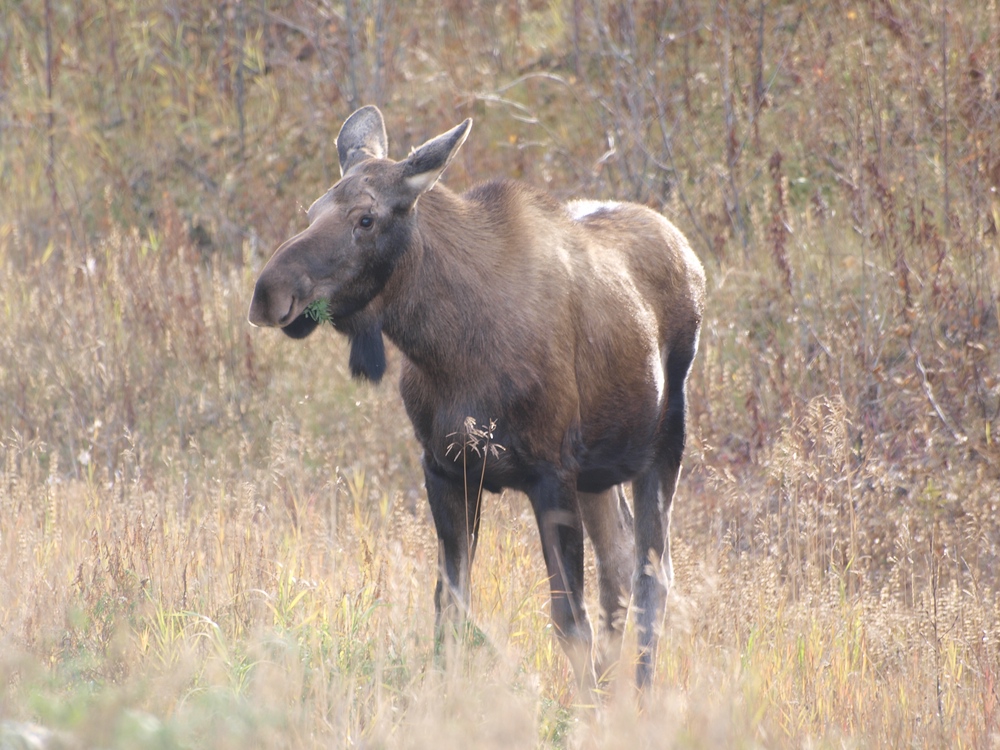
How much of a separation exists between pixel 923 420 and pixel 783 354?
49.1 inches

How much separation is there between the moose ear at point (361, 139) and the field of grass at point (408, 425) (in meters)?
1.13

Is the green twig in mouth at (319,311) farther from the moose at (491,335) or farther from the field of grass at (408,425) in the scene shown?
the field of grass at (408,425)

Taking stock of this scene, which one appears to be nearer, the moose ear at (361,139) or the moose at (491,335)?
the moose at (491,335)

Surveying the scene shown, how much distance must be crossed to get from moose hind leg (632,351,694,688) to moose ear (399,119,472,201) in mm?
1617

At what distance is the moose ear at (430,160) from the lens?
15.7 feet

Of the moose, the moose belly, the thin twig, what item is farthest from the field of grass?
the moose belly

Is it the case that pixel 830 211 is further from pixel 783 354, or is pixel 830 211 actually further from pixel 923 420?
pixel 923 420

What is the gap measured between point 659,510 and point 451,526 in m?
1.16

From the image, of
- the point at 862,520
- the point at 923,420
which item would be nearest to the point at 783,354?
the point at 923,420

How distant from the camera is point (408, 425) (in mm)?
8500

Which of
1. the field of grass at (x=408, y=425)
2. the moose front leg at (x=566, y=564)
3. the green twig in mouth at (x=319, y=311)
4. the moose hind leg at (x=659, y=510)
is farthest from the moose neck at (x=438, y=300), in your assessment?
the moose hind leg at (x=659, y=510)

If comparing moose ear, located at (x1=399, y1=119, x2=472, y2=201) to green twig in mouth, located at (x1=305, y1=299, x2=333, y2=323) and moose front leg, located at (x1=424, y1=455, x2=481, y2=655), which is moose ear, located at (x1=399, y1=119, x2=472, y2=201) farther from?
moose front leg, located at (x1=424, y1=455, x2=481, y2=655)

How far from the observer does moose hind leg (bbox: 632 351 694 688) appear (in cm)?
550

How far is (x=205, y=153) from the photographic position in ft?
41.7
